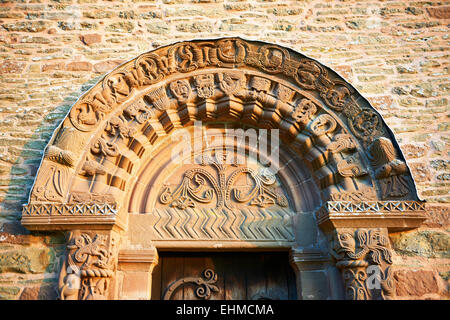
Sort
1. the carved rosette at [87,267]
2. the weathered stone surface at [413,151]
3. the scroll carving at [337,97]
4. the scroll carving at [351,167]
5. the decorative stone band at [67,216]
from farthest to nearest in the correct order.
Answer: the scroll carving at [337,97]
the weathered stone surface at [413,151]
the scroll carving at [351,167]
the decorative stone band at [67,216]
the carved rosette at [87,267]

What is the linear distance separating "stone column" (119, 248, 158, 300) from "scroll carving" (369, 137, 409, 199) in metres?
2.26

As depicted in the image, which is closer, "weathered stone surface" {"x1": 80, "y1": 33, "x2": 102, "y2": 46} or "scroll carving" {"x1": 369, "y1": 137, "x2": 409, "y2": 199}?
"scroll carving" {"x1": 369, "y1": 137, "x2": 409, "y2": 199}

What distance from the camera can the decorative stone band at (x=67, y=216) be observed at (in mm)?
3191

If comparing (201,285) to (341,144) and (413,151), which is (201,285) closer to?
(341,144)

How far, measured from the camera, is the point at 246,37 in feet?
13.4

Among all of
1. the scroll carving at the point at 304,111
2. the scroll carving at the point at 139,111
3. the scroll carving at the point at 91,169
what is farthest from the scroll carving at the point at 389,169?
the scroll carving at the point at 91,169

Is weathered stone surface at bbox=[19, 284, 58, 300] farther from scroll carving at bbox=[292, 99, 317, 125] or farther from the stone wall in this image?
scroll carving at bbox=[292, 99, 317, 125]

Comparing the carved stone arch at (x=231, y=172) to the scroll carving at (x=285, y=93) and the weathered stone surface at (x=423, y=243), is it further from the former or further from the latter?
the weathered stone surface at (x=423, y=243)

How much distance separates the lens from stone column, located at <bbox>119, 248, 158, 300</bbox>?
3.31 meters

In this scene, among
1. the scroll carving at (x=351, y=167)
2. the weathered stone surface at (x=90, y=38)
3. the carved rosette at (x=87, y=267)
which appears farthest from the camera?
the weathered stone surface at (x=90, y=38)

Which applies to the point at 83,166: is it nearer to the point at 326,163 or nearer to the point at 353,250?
the point at 326,163

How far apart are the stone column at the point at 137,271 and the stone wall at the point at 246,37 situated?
1.92ft

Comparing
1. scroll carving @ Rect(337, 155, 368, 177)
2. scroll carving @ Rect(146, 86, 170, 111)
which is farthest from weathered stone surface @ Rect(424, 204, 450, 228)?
scroll carving @ Rect(146, 86, 170, 111)
